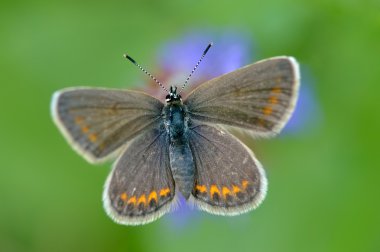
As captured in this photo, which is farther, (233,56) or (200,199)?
(233,56)

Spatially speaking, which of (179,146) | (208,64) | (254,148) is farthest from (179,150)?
(254,148)

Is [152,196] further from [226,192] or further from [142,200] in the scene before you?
[226,192]

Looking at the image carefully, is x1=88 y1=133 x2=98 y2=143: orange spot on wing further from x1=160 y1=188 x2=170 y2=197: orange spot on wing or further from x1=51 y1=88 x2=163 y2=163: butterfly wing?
x1=160 y1=188 x2=170 y2=197: orange spot on wing

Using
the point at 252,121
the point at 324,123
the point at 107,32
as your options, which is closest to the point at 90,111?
the point at 252,121

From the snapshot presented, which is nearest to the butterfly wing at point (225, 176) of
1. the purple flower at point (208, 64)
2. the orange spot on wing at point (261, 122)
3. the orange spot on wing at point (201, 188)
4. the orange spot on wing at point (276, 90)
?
the orange spot on wing at point (201, 188)

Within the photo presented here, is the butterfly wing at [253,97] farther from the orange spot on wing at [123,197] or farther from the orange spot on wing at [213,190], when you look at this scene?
the orange spot on wing at [123,197]

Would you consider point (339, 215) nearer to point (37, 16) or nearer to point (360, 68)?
point (360, 68)
